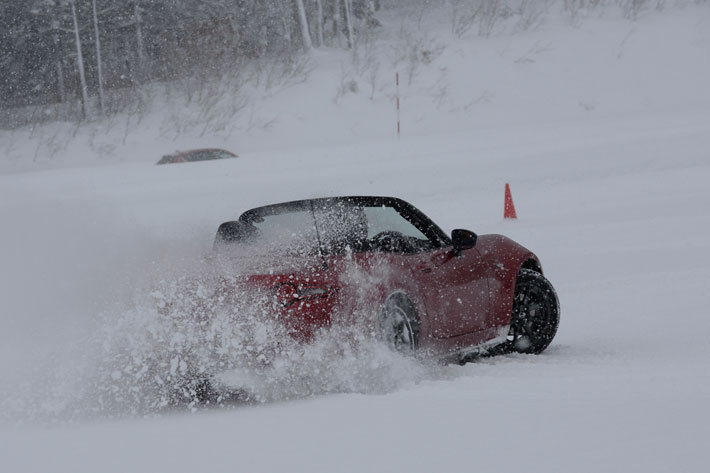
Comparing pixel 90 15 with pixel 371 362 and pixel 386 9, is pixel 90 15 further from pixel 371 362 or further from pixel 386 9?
pixel 371 362

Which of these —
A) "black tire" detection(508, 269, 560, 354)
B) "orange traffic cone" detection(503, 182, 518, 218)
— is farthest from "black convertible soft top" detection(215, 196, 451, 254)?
"orange traffic cone" detection(503, 182, 518, 218)

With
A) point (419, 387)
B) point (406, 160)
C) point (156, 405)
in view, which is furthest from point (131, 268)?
point (406, 160)

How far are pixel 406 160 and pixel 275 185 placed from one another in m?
3.08

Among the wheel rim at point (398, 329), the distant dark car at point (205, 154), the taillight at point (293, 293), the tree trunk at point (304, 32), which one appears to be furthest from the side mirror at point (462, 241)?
the tree trunk at point (304, 32)

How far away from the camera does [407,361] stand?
19.1 ft

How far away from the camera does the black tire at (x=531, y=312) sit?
739 cm

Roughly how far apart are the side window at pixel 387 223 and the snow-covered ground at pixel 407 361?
3.21 feet

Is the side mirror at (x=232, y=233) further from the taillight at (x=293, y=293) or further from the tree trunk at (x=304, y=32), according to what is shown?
the tree trunk at (x=304, y=32)

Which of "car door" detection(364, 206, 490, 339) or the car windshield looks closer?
the car windshield

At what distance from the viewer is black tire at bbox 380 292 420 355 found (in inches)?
225

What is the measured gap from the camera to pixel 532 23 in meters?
36.3

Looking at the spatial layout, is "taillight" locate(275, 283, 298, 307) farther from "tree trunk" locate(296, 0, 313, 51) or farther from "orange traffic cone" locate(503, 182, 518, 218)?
"tree trunk" locate(296, 0, 313, 51)

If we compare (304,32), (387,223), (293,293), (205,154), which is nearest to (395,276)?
(387,223)

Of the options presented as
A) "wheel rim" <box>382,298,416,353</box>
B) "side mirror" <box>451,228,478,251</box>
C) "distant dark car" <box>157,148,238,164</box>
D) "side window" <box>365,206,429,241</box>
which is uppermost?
"side window" <box>365,206,429,241</box>
